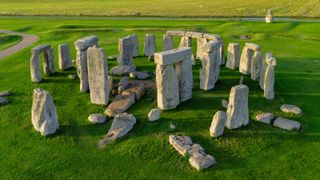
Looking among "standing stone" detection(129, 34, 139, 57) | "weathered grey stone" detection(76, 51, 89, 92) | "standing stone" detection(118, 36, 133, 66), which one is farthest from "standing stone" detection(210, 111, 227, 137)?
"standing stone" detection(129, 34, 139, 57)

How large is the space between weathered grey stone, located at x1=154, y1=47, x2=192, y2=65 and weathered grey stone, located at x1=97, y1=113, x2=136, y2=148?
9.65 feet

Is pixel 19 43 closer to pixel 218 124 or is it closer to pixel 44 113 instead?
pixel 44 113

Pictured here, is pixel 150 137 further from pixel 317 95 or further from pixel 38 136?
pixel 317 95

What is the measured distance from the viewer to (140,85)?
22688 mm

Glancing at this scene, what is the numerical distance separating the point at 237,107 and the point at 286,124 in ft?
8.10

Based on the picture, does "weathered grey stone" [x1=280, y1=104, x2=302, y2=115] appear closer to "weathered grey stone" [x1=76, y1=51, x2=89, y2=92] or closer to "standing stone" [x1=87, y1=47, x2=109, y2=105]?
"standing stone" [x1=87, y1=47, x2=109, y2=105]

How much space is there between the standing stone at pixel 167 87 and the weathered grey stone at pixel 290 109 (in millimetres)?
5303

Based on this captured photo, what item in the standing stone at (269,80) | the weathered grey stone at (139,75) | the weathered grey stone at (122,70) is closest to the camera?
the standing stone at (269,80)

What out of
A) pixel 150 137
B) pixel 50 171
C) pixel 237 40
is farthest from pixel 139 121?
pixel 237 40

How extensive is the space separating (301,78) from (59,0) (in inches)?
3670

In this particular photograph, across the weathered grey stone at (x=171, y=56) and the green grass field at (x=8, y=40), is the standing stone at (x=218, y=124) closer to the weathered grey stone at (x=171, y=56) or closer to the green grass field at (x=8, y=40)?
the weathered grey stone at (x=171, y=56)

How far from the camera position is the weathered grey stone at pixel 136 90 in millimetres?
21609

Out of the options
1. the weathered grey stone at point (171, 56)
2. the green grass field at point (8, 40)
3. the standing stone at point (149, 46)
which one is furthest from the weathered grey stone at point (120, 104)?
the green grass field at point (8, 40)

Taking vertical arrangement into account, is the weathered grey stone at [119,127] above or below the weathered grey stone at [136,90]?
below
